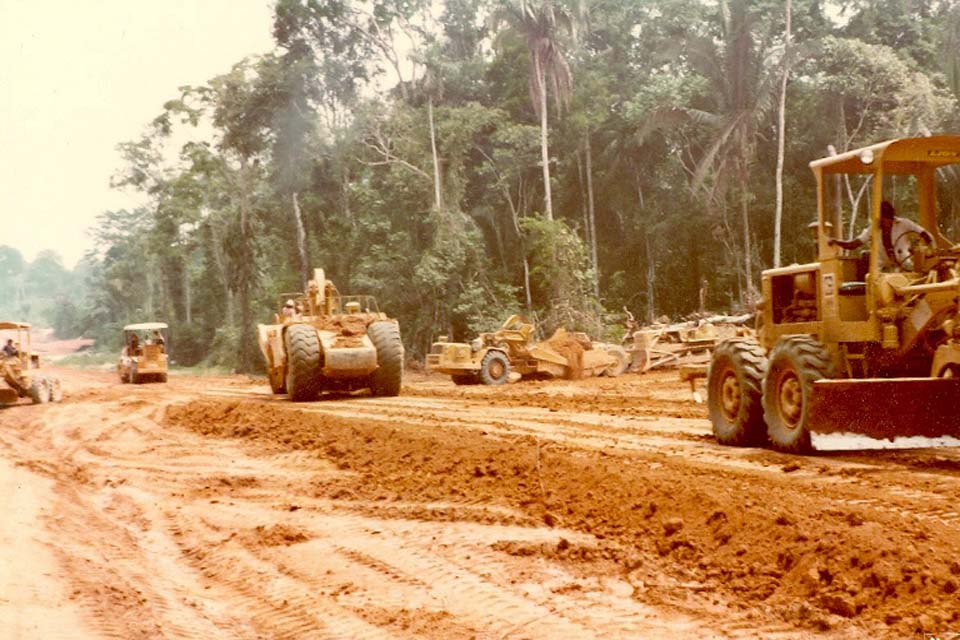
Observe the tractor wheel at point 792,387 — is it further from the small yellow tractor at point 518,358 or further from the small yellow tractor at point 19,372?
the small yellow tractor at point 19,372

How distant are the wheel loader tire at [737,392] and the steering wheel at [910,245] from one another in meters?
1.68

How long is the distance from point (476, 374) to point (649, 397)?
248 inches

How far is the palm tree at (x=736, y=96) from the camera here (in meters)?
30.6

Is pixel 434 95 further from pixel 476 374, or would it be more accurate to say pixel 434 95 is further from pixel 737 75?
pixel 476 374

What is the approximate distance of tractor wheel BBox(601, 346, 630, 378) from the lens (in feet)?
79.4

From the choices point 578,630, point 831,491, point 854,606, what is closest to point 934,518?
point 831,491

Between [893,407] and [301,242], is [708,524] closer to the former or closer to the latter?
[893,407]

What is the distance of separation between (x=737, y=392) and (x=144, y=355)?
90.7 ft

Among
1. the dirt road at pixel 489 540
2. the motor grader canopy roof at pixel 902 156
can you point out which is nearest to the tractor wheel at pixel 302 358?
the dirt road at pixel 489 540

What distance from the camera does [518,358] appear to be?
2369 cm

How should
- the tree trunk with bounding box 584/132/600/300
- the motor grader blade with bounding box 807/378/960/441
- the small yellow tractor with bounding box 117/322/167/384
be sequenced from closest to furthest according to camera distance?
the motor grader blade with bounding box 807/378/960/441 < the small yellow tractor with bounding box 117/322/167/384 < the tree trunk with bounding box 584/132/600/300

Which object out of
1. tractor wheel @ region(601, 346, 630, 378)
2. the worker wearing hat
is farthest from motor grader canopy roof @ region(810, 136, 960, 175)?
tractor wheel @ region(601, 346, 630, 378)

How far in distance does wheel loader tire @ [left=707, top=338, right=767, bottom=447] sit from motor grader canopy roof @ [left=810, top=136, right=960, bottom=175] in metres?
2.10

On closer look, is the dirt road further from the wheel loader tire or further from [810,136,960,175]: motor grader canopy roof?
[810,136,960,175]: motor grader canopy roof
